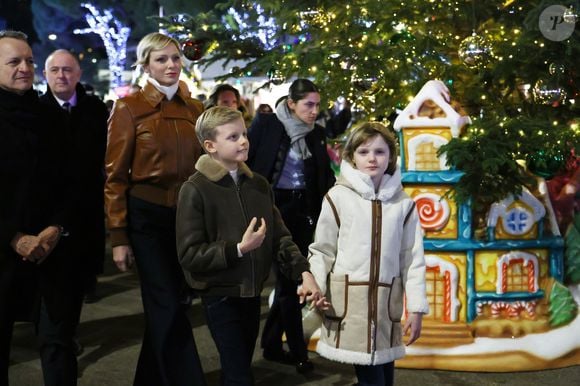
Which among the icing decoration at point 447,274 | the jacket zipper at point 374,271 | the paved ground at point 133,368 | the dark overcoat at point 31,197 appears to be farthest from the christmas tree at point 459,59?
the dark overcoat at point 31,197

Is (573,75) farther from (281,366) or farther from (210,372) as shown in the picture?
(210,372)

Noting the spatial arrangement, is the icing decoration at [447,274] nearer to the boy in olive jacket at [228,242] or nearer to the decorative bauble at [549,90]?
the decorative bauble at [549,90]

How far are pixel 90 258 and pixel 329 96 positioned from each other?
135 inches

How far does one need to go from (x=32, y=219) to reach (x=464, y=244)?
317 cm

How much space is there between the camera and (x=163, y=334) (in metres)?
4.64

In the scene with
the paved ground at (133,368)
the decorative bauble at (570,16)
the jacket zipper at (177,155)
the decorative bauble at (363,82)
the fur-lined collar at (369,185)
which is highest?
the decorative bauble at (570,16)

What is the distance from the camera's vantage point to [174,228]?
15.2 feet

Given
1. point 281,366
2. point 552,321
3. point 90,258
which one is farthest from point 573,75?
point 90,258

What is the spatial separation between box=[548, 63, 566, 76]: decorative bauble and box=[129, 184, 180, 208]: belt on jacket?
9.79ft

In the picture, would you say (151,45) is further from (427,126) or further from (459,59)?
(459,59)

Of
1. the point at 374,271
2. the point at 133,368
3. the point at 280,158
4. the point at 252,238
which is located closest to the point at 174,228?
the point at 252,238

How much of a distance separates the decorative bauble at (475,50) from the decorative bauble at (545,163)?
3.30 ft

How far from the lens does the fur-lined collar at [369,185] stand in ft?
13.3

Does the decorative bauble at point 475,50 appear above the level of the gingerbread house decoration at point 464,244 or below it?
above
